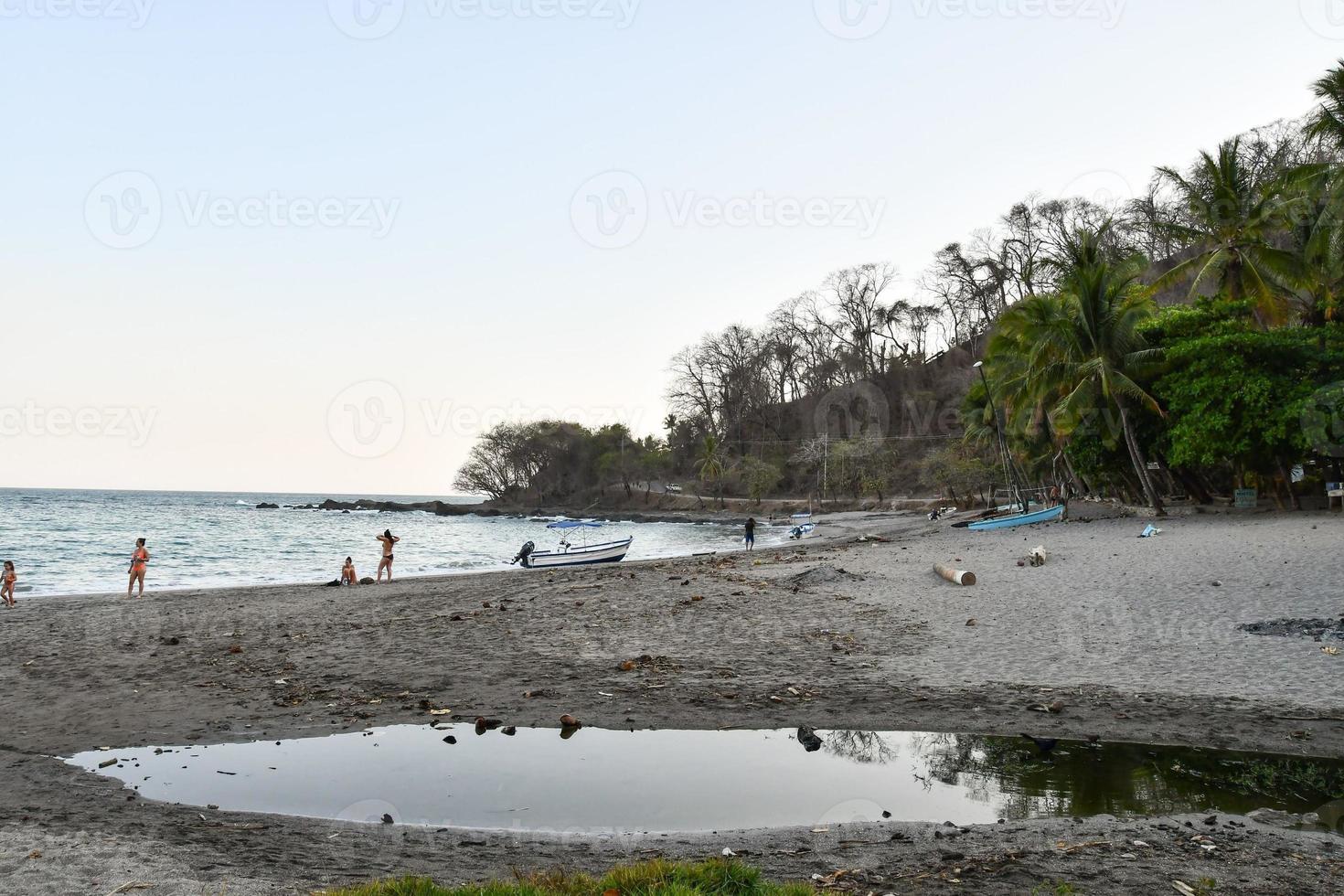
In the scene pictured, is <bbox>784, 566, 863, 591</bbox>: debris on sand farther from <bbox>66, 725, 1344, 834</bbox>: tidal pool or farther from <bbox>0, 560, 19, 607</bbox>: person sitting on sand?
<bbox>0, 560, 19, 607</bbox>: person sitting on sand

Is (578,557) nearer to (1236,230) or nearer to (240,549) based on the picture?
(240,549)

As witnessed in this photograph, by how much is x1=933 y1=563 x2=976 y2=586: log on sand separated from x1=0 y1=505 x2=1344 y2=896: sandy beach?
25cm

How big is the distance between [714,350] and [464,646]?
8774 centimetres

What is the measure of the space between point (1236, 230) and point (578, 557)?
99.2 ft

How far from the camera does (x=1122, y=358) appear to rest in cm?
3519

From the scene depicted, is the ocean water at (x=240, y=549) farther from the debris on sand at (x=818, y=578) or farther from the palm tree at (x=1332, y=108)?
the palm tree at (x=1332, y=108)

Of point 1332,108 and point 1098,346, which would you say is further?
point 1098,346

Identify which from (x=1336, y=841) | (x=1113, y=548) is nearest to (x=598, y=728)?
(x=1336, y=841)

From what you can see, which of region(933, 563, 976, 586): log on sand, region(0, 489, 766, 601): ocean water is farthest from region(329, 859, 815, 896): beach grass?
region(0, 489, 766, 601): ocean water

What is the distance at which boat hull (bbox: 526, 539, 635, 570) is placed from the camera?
3551cm

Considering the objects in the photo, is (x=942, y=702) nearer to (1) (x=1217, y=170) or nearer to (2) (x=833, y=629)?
(2) (x=833, y=629)

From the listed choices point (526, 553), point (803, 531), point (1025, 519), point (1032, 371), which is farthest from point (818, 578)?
point (803, 531)

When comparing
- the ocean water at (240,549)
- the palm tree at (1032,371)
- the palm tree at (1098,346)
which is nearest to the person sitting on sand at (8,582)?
the ocean water at (240,549)

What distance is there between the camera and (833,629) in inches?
536
